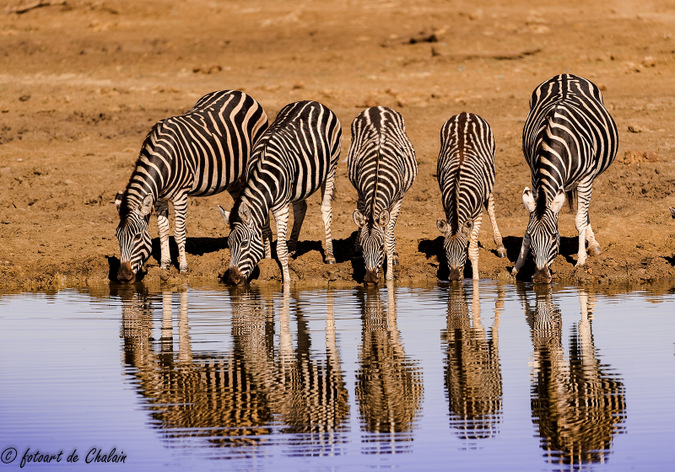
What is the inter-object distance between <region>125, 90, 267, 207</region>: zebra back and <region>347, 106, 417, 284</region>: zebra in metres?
1.68

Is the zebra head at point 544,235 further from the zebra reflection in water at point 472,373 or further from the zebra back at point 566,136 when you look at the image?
the zebra reflection in water at point 472,373

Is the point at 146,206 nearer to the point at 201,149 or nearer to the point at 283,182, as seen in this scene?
the point at 201,149

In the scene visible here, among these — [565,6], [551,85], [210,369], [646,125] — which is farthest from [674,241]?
[565,6]

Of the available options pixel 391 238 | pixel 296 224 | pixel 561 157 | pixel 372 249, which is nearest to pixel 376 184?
pixel 391 238

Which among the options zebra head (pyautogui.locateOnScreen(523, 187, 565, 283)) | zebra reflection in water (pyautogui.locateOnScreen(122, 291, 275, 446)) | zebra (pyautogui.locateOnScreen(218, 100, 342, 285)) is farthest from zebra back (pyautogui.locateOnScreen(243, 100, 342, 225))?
zebra head (pyautogui.locateOnScreen(523, 187, 565, 283))

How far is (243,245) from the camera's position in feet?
43.7

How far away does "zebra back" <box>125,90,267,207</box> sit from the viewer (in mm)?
14344

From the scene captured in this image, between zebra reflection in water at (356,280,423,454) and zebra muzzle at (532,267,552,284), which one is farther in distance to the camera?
zebra muzzle at (532,267,552,284)

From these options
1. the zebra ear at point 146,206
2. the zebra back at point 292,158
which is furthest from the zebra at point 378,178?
the zebra ear at point 146,206

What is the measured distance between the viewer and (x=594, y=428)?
6.50 metres

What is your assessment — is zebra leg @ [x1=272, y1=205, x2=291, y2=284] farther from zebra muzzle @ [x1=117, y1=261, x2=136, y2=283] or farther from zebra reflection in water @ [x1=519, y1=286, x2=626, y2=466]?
zebra reflection in water @ [x1=519, y1=286, x2=626, y2=466]

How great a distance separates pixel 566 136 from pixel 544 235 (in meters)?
1.70

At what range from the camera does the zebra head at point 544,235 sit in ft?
42.7

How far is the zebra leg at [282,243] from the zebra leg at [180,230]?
1451 mm
